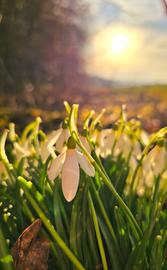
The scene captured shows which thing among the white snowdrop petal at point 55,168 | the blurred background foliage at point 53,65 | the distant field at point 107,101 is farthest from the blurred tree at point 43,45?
the white snowdrop petal at point 55,168

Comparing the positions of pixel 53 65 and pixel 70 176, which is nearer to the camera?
pixel 70 176

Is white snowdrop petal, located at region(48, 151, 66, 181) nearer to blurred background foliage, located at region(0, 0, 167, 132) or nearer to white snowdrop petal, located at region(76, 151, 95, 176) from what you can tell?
white snowdrop petal, located at region(76, 151, 95, 176)

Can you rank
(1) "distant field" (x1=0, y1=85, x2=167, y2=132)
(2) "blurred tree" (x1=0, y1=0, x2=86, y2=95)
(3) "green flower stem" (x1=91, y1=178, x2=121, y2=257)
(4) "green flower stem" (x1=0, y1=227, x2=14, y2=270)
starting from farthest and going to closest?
(2) "blurred tree" (x1=0, y1=0, x2=86, y2=95) → (1) "distant field" (x1=0, y1=85, x2=167, y2=132) → (3) "green flower stem" (x1=91, y1=178, x2=121, y2=257) → (4) "green flower stem" (x1=0, y1=227, x2=14, y2=270)

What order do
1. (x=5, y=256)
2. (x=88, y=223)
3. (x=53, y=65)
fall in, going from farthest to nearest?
(x=53, y=65) → (x=88, y=223) → (x=5, y=256)

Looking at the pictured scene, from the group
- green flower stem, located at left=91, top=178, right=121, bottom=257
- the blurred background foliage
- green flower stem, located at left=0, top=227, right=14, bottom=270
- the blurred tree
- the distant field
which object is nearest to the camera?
green flower stem, located at left=0, top=227, right=14, bottom=270

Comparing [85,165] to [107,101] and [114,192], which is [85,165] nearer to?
[114,192]

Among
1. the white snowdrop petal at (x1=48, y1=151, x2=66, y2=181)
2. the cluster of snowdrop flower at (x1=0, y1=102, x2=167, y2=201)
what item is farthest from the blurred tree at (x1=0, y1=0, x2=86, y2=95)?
the white snowdrop petal at (x1=48, y1=151, x2=66, y2=181)

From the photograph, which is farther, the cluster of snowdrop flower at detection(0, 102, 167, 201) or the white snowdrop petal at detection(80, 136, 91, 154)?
the white snowdrop petal at detection(80, 136, 91, 154)

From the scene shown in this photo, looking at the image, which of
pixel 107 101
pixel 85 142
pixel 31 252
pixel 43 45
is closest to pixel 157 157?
pixel 85 142
